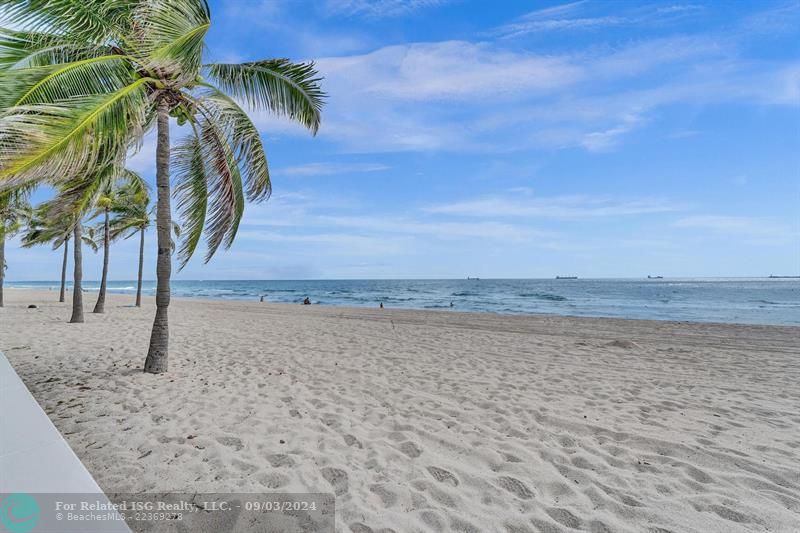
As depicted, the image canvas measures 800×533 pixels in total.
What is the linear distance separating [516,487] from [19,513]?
3.08 metres

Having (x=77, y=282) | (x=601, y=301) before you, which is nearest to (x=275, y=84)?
(x=77, y=282)

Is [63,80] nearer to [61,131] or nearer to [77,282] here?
[61,131]

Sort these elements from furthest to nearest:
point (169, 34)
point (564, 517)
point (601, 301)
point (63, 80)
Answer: point (601, 301), point (169, 34), point (63, 80), point (564, 517)

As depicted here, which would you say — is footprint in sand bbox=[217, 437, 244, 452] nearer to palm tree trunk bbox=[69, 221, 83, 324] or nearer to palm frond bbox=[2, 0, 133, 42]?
palm frond bbox=[2, 0, 133, 42]

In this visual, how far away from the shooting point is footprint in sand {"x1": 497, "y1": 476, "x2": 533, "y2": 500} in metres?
2.98

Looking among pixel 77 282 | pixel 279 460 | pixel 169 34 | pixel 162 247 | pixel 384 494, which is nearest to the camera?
pixel 384 494

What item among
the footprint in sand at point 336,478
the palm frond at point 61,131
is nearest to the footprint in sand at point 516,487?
the footprint in sand at point 336,478

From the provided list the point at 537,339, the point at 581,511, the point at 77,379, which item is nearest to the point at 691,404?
the point at 581,511

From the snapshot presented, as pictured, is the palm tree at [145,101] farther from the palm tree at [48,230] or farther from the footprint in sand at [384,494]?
the footprint in sand at [384,494]

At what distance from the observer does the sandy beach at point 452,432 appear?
9.39 feet

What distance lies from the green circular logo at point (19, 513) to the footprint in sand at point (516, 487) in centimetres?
292

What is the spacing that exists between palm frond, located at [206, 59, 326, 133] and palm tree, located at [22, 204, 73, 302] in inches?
169

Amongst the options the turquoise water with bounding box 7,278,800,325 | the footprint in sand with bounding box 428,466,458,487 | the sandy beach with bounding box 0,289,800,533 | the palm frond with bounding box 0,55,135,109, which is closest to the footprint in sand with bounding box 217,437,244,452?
the sandy beach with bounding box 0,289,800,533

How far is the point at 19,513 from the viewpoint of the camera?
1.81 m
